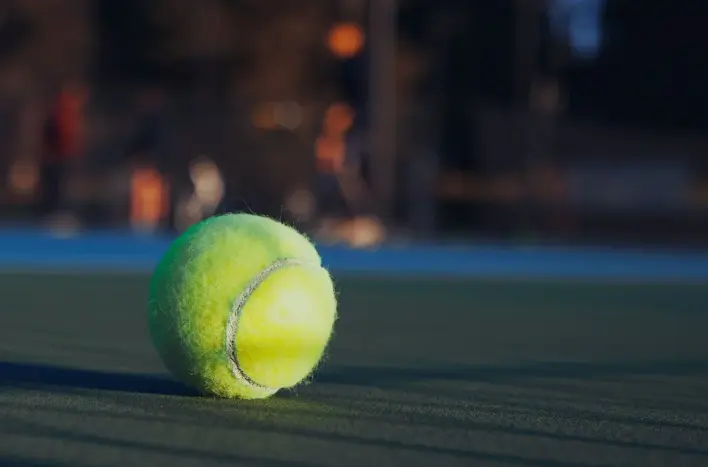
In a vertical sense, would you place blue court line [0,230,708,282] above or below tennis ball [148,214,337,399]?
below

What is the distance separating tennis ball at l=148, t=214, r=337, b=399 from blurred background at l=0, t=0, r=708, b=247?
1200 cm

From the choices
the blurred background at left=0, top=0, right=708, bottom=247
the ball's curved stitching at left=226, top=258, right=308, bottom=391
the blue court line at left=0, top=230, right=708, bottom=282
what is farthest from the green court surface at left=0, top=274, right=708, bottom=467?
the blurred background at left=0, top=0, right=708, bottom=247

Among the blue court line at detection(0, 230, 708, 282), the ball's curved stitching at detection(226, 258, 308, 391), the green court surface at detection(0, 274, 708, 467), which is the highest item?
the ball's curved stitching at detection(226, 258, 308, 391)

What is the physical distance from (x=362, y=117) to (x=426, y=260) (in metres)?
7.58

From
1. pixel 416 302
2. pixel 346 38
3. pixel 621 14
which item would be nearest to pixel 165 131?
pixel 346 38

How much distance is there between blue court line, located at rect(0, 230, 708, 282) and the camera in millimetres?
11453

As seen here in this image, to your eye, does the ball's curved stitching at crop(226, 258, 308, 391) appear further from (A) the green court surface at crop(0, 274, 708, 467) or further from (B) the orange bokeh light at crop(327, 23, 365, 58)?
(B) the orange bokeh light at crop(327, 23, 365, 58)

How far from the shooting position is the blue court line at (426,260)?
1145 centimetres

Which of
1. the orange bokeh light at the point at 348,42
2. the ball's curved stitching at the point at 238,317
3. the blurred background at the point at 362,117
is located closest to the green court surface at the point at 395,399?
the ball's curved stitching at the point at 238,317

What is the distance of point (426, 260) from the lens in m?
12.7

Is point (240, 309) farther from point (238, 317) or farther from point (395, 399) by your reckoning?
point (395, 399)

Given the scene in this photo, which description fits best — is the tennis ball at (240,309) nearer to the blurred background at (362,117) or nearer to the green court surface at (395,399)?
the green court surface at (395,399)

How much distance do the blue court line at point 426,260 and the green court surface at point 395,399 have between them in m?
4.24

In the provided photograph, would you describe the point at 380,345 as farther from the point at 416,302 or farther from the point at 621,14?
the point at 621,14
